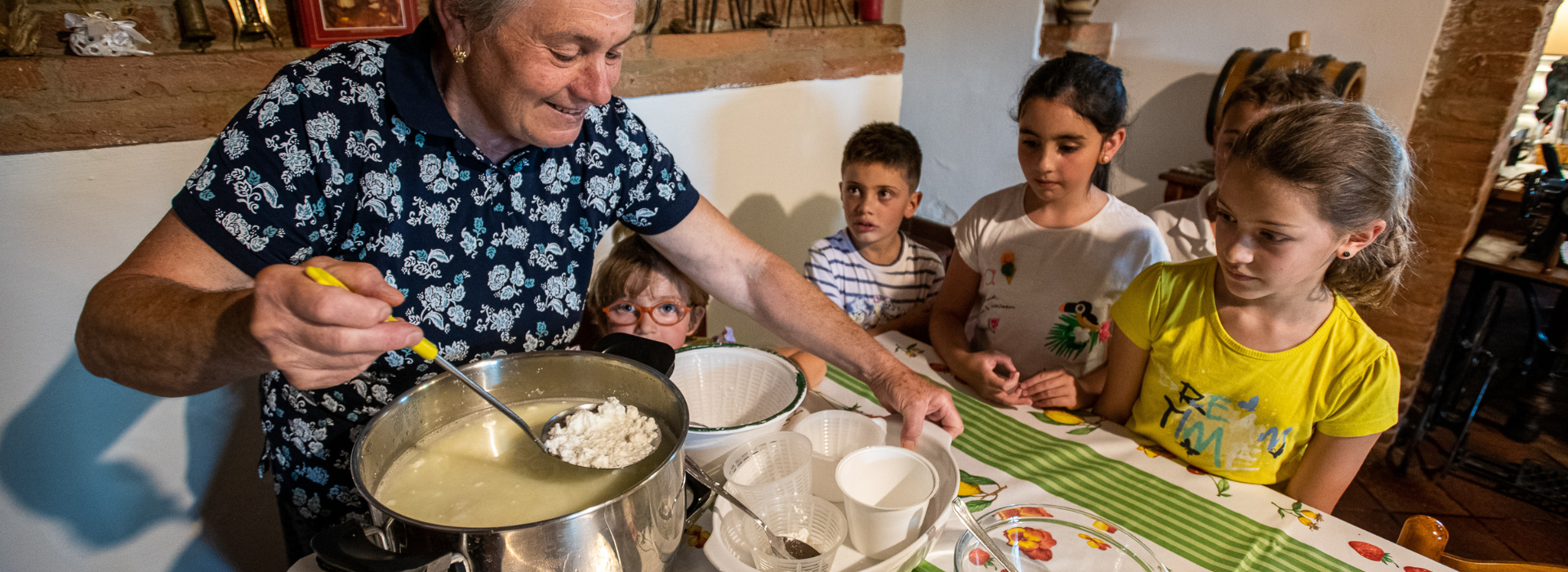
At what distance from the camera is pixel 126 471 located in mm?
1682

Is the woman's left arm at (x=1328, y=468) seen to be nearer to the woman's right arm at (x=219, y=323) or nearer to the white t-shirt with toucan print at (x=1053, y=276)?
the white t-shirt with toucan print at (x=1053, y=276)

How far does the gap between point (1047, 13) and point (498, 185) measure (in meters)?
2.49

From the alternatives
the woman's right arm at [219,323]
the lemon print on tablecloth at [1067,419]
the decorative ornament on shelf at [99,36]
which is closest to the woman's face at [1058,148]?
the lemon print on tablecloth at [1067,419]

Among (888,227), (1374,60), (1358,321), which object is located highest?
(1374,60)

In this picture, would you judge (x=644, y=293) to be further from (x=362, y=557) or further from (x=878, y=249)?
(x=362, y=557)

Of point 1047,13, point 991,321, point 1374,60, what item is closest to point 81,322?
point 991,321

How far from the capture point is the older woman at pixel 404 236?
79 centimetres

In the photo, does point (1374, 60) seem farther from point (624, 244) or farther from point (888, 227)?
point (624, 244)

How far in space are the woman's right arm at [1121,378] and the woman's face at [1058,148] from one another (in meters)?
0.44

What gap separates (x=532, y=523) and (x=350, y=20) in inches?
65.4

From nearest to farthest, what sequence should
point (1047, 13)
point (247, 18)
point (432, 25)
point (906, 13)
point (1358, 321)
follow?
1. point (432, 25)
2. point (1358, 321)
3. point (247, 18)
4. point (1047, 13)
5. point (906, 13)

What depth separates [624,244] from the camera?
1.82 meters

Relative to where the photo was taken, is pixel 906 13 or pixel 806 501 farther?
pixel 906 13

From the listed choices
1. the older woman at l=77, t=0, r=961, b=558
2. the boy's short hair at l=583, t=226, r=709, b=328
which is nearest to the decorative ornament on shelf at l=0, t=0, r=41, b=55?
the older woman at l=77, t=0, r=961, b=558
